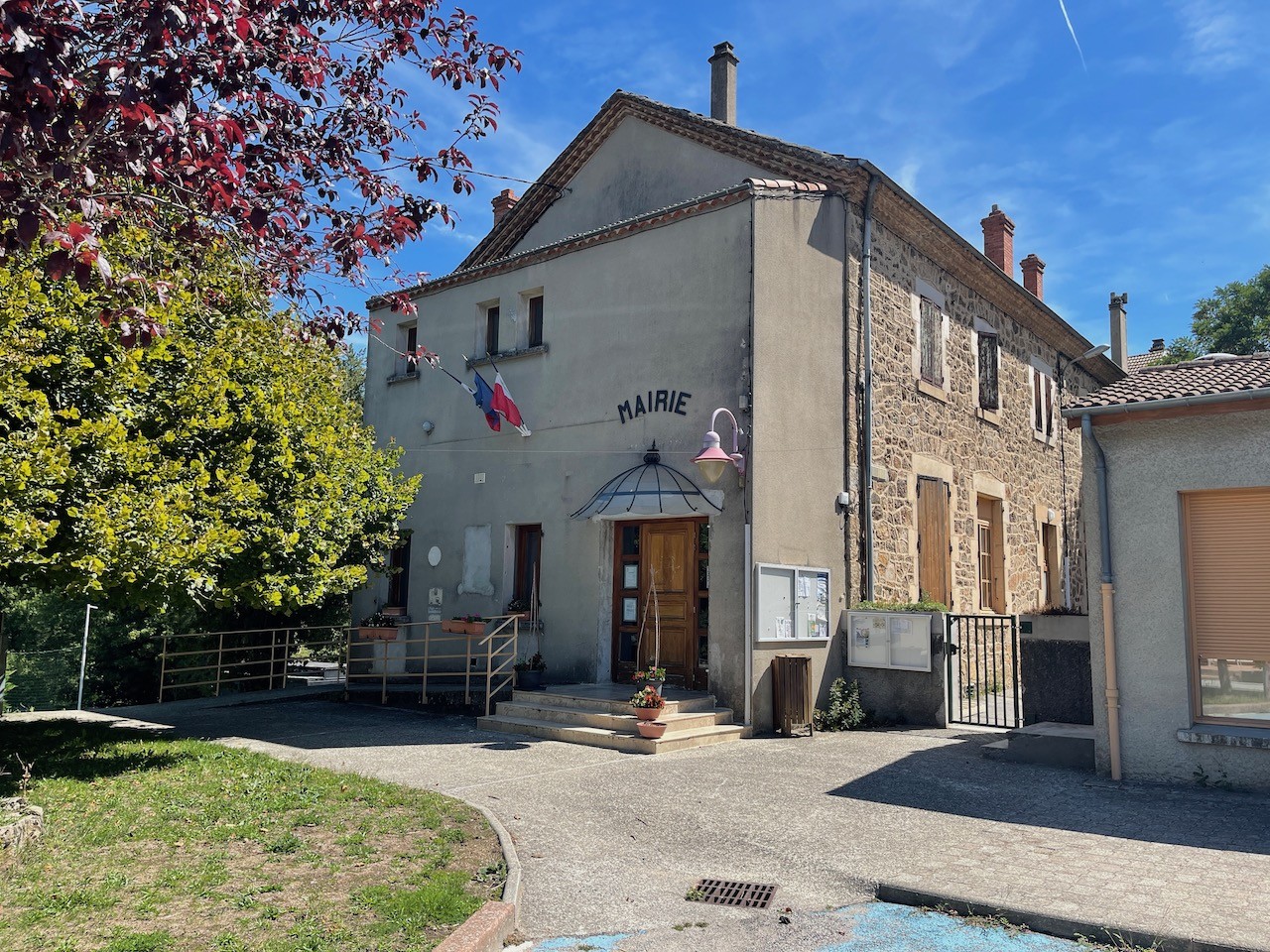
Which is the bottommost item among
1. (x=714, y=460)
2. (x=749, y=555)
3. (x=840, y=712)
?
(x=840, y=712)

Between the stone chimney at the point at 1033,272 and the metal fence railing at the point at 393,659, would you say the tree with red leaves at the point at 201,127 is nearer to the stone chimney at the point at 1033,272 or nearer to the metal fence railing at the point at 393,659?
the metal fence railing at the point at 393,659

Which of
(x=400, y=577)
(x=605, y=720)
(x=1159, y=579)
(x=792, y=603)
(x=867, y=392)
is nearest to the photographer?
(x=1159, y=579)

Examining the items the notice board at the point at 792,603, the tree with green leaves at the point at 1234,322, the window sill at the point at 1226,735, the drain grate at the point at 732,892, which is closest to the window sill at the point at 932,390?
the notice board at the point at 792,603

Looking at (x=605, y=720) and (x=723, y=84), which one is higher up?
(x=723, y=84)

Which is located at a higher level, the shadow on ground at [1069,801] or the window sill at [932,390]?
the window sill at [932,390]

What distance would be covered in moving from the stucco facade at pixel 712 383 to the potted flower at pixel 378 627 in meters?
0.51

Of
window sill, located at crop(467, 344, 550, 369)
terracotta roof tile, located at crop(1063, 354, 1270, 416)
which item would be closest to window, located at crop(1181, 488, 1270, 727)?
terracotta roof tile, located at crop(1063, 354, 1270, 416)

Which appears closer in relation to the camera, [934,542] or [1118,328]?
[934,542]

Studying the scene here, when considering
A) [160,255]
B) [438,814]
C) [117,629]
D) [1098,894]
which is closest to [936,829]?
[1098,894]

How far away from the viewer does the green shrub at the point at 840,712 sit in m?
11.5

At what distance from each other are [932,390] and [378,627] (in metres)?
9.34

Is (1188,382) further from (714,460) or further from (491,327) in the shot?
(491,327)

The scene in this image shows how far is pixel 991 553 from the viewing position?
16531 millimetres

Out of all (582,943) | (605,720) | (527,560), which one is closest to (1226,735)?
(582,943)
